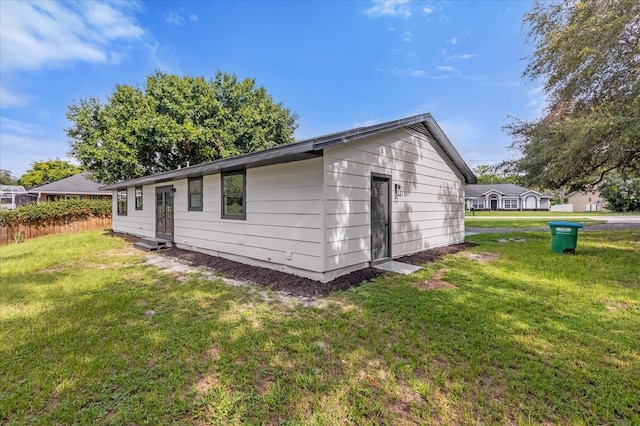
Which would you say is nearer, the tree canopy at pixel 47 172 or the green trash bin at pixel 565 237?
the green trash bin at pixel 565 237

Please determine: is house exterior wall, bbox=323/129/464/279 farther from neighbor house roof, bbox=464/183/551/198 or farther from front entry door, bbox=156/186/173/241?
neighbor house roof, bbox=464/183/551/198

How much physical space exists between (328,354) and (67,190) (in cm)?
2715

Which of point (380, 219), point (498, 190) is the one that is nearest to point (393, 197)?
point (380, 219)

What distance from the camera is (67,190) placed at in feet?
70.6

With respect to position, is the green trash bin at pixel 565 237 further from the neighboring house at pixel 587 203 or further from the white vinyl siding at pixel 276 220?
the neighboring house at pixel 587 203

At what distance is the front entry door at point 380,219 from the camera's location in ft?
19.8

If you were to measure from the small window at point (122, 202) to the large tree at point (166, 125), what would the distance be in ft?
6.83

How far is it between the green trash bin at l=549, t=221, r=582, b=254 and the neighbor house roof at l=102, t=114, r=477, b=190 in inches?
126

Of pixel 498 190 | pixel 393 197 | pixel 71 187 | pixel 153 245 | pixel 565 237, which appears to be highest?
pixel 498 190

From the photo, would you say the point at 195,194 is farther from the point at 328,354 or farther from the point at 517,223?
the point at 517,223

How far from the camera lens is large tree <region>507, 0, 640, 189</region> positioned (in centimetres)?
692

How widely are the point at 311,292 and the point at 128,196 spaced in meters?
12.1

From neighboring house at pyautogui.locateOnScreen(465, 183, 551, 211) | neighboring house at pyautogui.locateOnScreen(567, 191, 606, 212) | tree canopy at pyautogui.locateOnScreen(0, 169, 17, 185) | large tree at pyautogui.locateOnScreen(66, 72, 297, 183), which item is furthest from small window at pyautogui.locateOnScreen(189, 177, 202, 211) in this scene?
tree canopy at pyautogui.locateOnScreen(0, 169, 17, 185)

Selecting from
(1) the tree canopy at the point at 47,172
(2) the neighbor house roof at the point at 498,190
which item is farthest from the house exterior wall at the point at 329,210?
(2) the neighbor house roof at the point at 498,190
